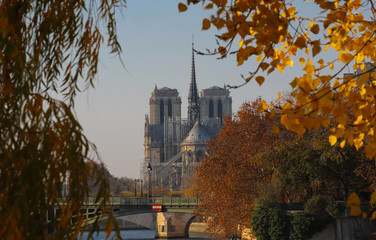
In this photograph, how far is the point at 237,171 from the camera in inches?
1243

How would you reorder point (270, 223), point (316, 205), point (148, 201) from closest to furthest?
point (316, 205)
point (270, 223)
point (148, 201)

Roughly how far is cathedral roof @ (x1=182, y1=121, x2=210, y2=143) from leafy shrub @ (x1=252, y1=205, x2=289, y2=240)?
9791cm

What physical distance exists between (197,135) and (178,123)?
40.3ft

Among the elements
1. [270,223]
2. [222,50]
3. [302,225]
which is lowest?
[302,225]

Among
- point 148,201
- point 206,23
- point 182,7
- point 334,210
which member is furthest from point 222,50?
point 148,201

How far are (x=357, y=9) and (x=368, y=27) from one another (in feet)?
0.81

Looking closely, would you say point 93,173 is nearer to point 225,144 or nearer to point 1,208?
point 1,208

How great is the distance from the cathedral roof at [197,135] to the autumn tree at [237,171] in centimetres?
9261

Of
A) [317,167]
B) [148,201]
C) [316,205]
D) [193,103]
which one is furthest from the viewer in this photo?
[193,103]

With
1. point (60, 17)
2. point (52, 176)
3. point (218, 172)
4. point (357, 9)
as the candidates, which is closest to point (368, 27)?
point (357, 9)

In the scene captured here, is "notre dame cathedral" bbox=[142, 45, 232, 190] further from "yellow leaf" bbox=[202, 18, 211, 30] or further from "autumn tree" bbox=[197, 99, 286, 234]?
"yellow leaf" bbox=[202, 18, 211, 30]

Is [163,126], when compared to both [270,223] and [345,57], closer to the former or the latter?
[270,223]

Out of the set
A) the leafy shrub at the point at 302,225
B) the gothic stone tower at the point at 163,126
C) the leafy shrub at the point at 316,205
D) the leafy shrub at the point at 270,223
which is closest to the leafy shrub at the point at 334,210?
the leafy shrub at the point at 316,205

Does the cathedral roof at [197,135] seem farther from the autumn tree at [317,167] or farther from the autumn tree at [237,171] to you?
A: the autumn tree at [317,167]
